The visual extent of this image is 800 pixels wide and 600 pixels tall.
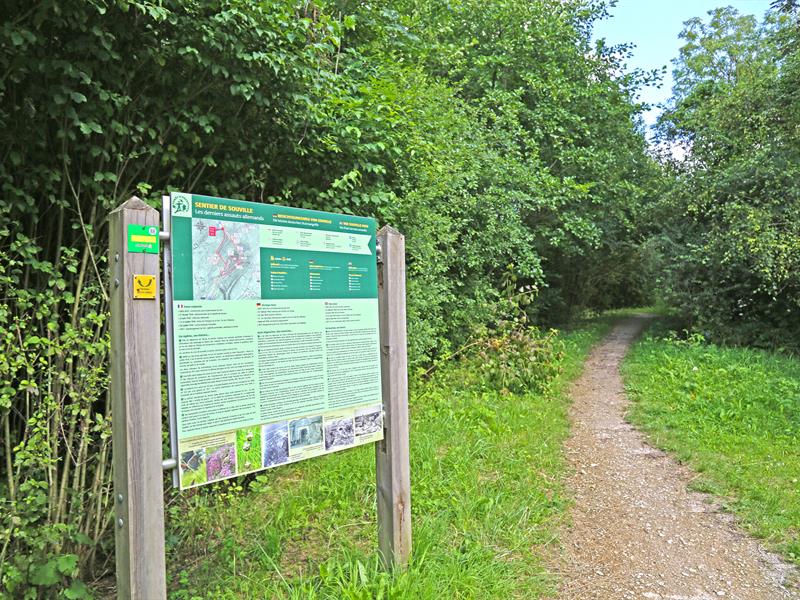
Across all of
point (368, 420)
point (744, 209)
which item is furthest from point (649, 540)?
point (744, 209)

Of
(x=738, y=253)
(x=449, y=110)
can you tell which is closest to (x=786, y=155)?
(x=738, y=253)

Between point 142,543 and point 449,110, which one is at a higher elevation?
point 449,110

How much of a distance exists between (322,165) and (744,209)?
10.7 meters

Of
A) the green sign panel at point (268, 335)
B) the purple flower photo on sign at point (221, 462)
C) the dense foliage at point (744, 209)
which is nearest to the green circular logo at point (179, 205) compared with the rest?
the green sign panel at point (268, 335)

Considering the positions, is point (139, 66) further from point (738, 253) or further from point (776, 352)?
point (776, 352)

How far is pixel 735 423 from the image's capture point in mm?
6730

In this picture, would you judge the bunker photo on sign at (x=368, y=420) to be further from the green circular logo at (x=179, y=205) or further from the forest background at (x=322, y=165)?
the forest background at (x=322, y=165)

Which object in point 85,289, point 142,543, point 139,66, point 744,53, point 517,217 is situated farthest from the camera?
point 744,53

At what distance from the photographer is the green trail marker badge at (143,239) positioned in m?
2.11

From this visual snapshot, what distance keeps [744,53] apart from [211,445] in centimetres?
2555

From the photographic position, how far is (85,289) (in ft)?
11.8

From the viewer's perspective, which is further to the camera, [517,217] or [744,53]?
[744,53]

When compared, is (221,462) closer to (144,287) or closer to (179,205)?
(144,287)

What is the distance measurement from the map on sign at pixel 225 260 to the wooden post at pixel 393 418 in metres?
0.88
